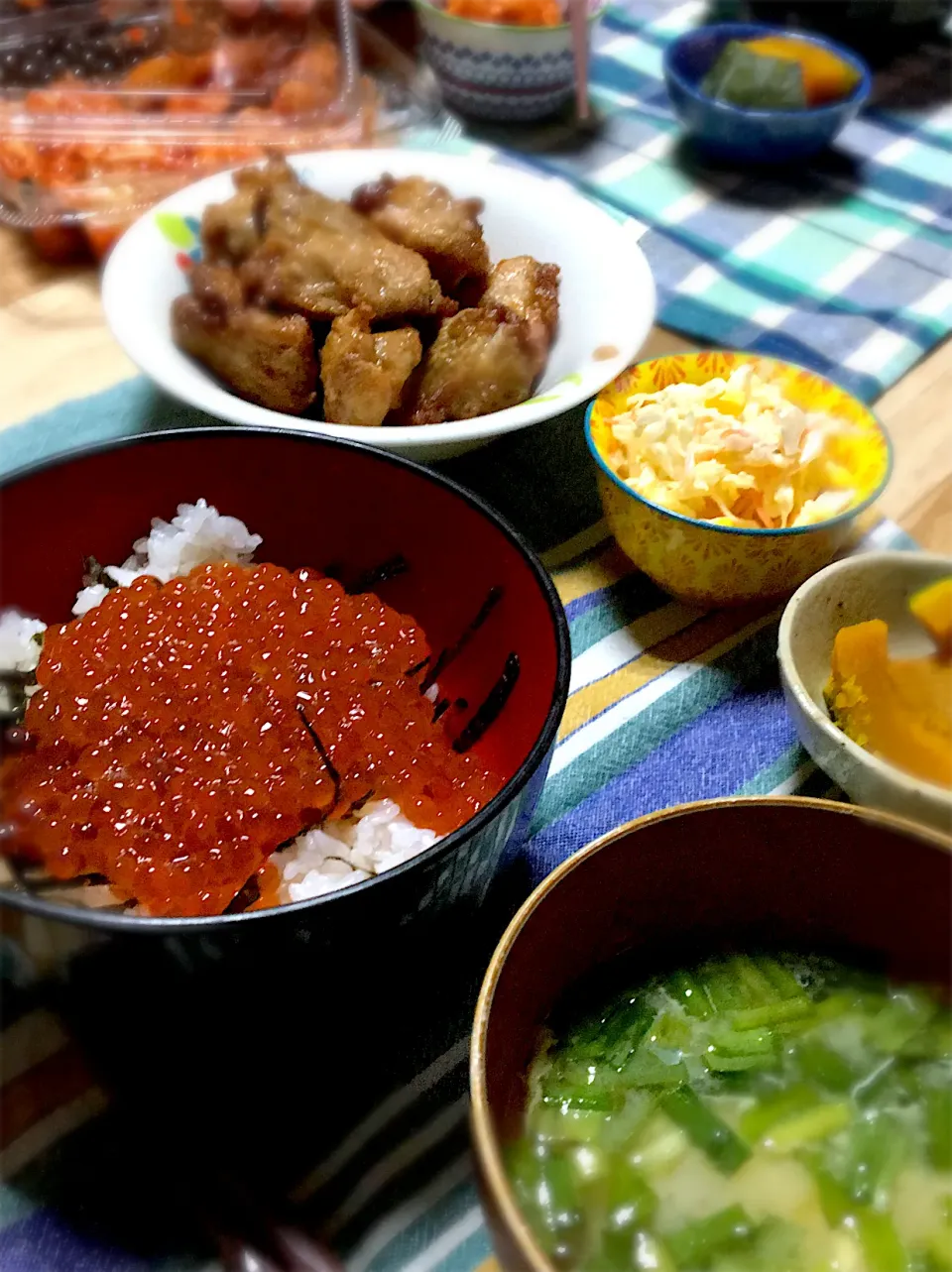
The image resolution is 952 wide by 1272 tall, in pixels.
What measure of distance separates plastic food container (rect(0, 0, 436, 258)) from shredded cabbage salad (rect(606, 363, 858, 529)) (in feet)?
2.51

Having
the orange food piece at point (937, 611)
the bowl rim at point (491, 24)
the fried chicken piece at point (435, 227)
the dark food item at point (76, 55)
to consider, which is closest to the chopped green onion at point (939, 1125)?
the orange food piece at point (937, 611)

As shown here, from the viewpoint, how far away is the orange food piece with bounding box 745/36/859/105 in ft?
4.97

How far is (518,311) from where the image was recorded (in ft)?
3.42

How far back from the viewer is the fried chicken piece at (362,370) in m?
0.93

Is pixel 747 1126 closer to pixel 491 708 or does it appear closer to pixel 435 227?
pixel 491 708

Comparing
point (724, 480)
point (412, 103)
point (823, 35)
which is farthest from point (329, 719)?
point (823, 35)

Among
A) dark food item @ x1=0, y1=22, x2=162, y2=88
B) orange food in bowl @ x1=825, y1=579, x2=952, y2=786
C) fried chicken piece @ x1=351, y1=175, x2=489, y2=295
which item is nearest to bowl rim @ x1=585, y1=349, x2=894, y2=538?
orange food in bowl @ x1=825, y1=579, x2=952, y2=786

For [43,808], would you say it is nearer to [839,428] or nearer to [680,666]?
[680,666]

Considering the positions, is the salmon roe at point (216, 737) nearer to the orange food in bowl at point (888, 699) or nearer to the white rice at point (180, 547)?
the white rice at point (180, 547)

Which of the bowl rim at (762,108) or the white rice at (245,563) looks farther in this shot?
the bowl rim at (762,108)

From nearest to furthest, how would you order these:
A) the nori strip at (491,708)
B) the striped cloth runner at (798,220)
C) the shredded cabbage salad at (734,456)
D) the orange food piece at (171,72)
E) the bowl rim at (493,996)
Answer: the bowl rim at (493,996), the nori strip at (491,708), the shredded cabbage salad at (734,456), the striped cloth runner at (798,220), the orange food piece at (171,72)

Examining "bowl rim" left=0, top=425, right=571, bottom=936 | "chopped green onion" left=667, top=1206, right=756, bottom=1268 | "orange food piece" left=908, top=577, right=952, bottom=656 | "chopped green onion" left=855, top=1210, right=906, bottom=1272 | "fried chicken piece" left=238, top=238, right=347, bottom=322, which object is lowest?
"chopped green onion" left=855, top=1210, right=906, bottom=1272

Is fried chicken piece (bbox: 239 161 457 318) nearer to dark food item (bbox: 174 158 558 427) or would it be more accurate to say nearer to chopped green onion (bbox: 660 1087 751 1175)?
dark food item (bbox: 174 158 558 427)

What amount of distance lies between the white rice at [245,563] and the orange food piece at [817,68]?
1.17m
